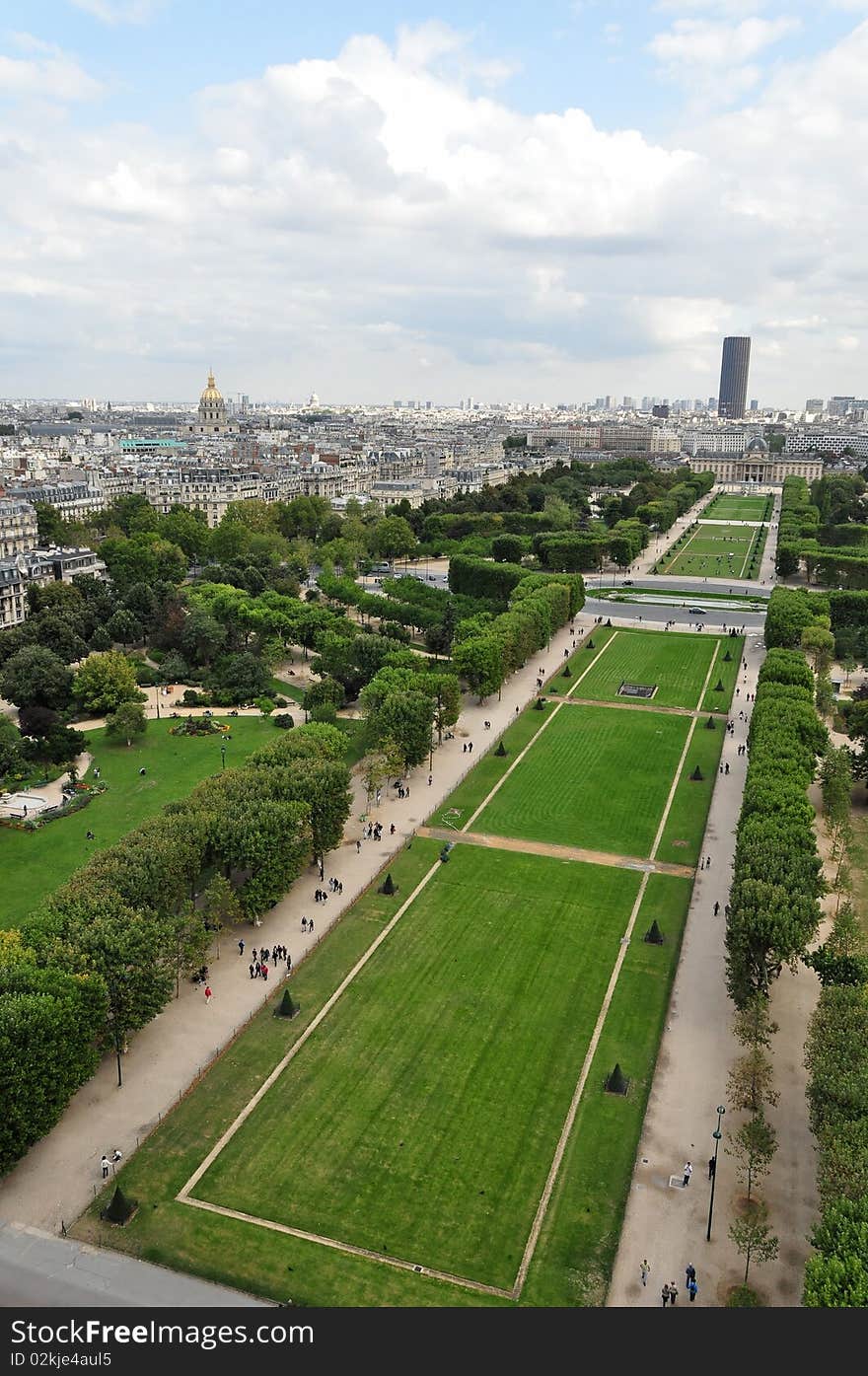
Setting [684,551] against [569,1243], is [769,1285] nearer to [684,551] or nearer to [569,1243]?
[569,1243]

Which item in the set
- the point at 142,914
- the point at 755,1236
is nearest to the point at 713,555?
the point at 142,914

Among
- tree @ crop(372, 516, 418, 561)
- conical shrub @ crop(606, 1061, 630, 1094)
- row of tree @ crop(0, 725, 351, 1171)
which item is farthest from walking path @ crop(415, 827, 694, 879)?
tree @ crop(372, 516, 418, 561)

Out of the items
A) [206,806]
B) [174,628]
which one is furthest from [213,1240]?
[174,628]

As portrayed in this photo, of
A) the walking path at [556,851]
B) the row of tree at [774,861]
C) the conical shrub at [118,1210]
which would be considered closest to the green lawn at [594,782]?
the walking path at [556,851]

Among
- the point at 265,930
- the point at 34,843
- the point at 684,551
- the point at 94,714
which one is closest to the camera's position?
the point at 265,930

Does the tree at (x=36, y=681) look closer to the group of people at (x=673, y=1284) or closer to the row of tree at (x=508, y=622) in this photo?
the row of tree at (x=508, y=622)

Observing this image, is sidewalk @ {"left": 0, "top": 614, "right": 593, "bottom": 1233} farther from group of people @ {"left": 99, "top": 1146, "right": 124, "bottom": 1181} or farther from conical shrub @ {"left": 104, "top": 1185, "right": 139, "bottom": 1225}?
conical shrub @ {"left": 104, "top": 1185, "right": 139, "bottom": 1225}
